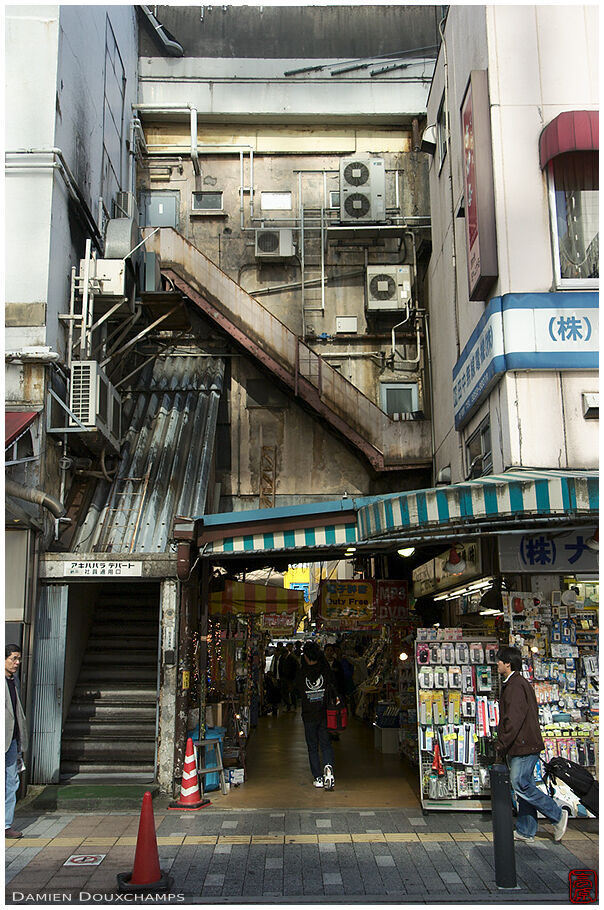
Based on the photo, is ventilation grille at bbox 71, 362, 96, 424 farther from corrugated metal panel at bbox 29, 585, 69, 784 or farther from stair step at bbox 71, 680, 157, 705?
stair step at bbox 71, 680, 157, 705

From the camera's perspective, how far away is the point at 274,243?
1806 cm

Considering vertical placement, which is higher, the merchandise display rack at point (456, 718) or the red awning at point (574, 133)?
the red awning at point (574, 133)

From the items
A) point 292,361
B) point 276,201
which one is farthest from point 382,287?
point 276,201

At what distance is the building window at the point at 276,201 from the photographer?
61.6 feet

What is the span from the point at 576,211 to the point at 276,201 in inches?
402

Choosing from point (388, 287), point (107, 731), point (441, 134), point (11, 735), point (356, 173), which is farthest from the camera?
point (356, 173)

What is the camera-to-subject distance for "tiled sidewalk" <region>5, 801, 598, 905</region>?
22.1ft

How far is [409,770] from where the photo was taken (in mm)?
12336

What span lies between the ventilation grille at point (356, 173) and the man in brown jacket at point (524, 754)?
13.3 m

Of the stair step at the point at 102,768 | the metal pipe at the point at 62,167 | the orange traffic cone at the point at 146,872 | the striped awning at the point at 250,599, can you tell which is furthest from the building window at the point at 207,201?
the orange traffic cone at the point at 146,872

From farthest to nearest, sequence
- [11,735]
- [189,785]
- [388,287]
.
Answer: [388,287] < [189,785] < [11,735]

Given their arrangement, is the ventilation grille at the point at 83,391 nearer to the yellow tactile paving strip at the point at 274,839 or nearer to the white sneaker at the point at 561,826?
the yellow tactile paving strip at the point at 274,839

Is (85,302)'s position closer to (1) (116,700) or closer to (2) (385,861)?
(1) (116,700)

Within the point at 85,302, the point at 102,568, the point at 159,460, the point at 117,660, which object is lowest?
the point at 117,660
